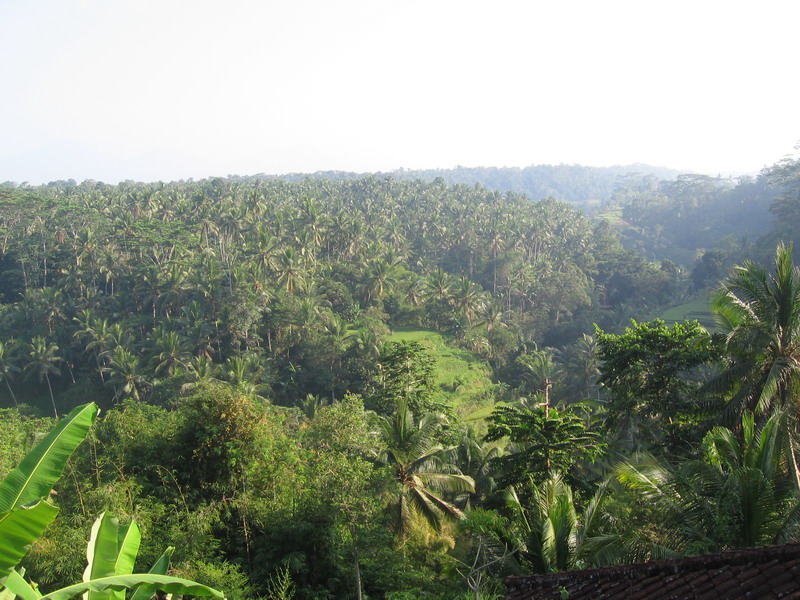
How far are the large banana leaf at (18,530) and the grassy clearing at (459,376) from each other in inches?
1269

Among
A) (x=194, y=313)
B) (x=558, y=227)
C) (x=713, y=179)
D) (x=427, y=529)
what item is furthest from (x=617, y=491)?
(x=713, y=179)

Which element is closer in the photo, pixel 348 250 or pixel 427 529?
pixel 427 529

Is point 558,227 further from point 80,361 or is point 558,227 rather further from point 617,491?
point 617,491

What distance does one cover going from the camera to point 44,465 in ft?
14.9

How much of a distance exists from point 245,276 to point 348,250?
20025 millimetres

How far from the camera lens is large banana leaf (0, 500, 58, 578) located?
3.85 meters

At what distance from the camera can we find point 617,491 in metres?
12.9

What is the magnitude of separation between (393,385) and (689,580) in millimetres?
23609

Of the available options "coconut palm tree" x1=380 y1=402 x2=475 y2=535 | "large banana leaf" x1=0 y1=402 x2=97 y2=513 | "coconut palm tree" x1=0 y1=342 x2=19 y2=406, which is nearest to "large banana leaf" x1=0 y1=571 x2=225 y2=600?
"large banana leaf" x1=0 y1=402 x2=97 y2=513

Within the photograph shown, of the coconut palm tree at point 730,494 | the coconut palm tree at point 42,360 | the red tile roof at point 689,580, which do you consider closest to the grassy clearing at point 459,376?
the coconut palm tree at point 730,494

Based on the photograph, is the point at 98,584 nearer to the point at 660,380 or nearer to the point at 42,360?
the point at 660,380

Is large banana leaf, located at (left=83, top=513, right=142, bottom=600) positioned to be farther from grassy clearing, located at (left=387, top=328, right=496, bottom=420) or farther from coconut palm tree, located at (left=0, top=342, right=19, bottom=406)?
coconut palm tree, located at (left=0, top=342, right=19, bottom=406)

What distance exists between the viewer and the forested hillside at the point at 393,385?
10.2m

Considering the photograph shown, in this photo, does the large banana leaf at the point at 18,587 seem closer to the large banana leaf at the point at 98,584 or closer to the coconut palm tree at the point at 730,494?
the large banana leaf at the point at 98,584
